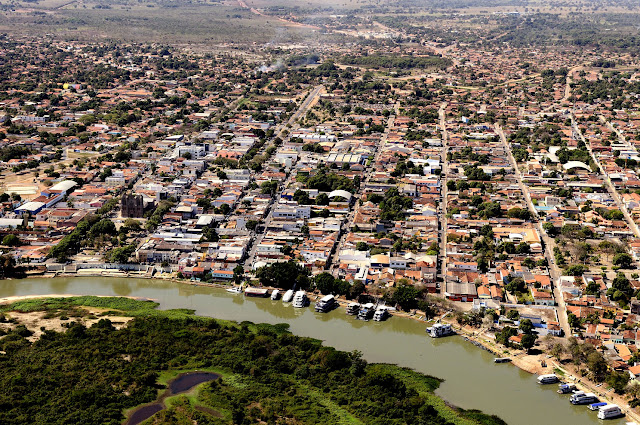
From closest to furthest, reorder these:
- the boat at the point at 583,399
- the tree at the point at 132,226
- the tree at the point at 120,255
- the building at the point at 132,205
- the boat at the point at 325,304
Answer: the boat at the point at 583,399 → the boat at the point at 325,304 → the tree at the point at 120,255 → the tree at the point at 132,226 → the building at the point at 132,205

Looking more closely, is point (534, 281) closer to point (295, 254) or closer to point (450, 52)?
point (295, 254)

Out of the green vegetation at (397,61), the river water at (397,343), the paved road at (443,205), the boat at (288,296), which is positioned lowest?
the river water at (397,343)

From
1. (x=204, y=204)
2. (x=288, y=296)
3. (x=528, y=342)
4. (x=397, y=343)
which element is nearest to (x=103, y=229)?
(x=204, y=204)

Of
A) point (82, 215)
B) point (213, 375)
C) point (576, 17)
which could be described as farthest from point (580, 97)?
point (576, 17)

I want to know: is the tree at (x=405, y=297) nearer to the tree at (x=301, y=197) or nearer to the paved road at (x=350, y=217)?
the paved road at (x=350, y=217)

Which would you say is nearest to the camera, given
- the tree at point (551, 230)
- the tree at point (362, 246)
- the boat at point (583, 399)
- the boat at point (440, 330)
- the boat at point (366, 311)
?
the boat at point (583, 399)

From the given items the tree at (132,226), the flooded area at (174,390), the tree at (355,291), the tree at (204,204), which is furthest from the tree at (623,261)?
the tree at (132,226)
